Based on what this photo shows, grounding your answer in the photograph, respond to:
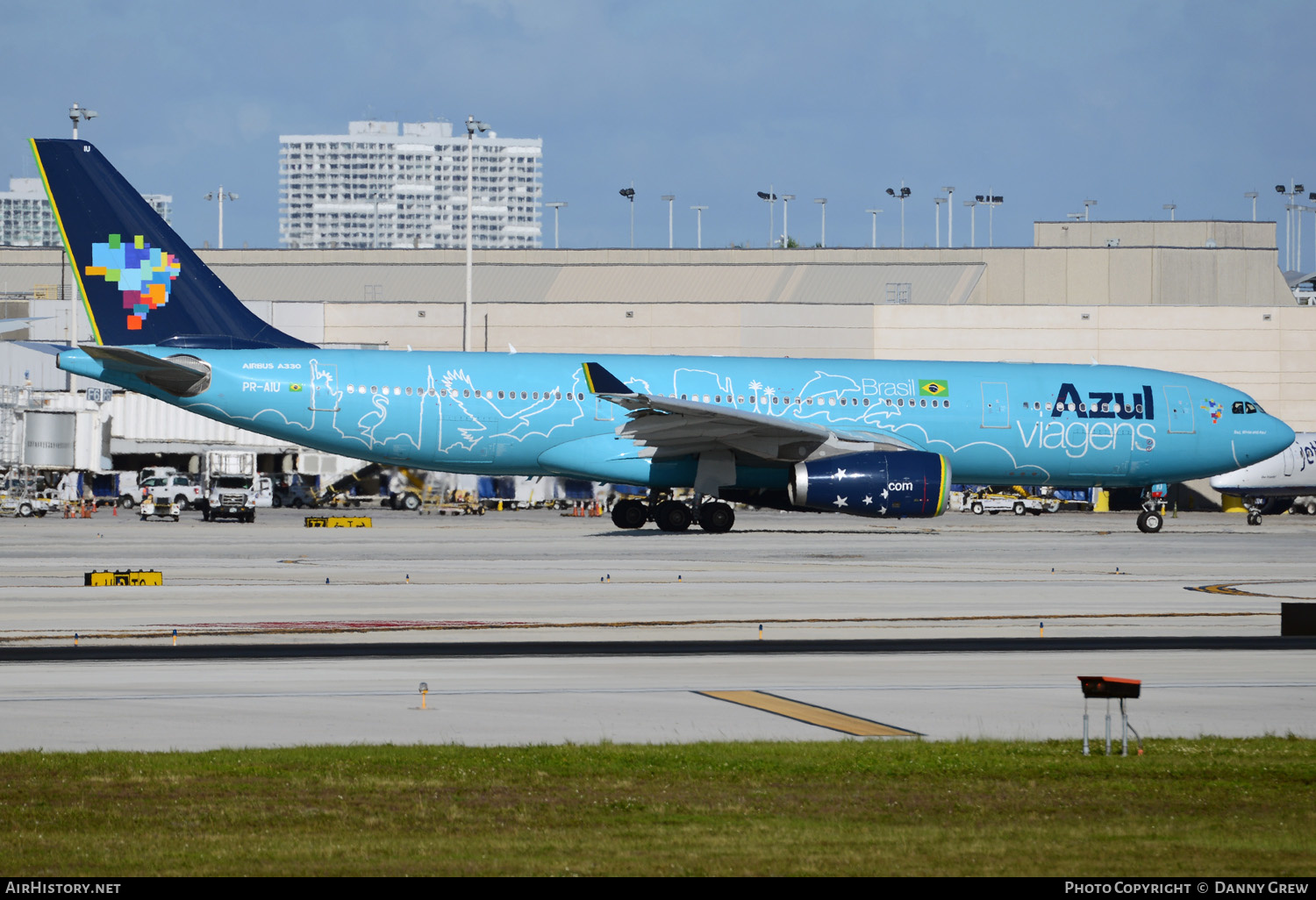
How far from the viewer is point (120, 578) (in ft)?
74.5

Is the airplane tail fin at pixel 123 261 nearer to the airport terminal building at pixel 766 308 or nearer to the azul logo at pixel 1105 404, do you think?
the azul logo at pixel 1105 404

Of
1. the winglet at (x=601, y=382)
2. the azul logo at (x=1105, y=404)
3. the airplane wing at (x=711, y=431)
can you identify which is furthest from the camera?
the azul logo at (x=1105, y=404)

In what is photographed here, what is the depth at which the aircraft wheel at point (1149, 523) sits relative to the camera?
4088cm

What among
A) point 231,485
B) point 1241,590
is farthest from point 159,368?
point 231,485

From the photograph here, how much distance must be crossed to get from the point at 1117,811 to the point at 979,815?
858 millimetres

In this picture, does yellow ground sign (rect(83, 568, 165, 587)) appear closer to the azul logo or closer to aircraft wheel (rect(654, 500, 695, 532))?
aircraft wheel (rect(654, 500, 695, 532))

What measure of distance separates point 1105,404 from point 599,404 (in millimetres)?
13533

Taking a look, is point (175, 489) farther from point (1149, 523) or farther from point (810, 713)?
point (810, 713)

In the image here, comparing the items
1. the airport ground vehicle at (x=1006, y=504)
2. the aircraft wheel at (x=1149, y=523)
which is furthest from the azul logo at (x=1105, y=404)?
the airport ground vehicle at (x=1006, y=504)

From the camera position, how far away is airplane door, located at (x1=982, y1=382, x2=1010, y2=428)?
Answer: 38166 millimetres

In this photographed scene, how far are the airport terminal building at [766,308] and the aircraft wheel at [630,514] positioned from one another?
3386 centimetres

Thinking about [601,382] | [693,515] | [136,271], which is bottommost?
[693,515]

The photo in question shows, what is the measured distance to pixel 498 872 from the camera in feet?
24.5
